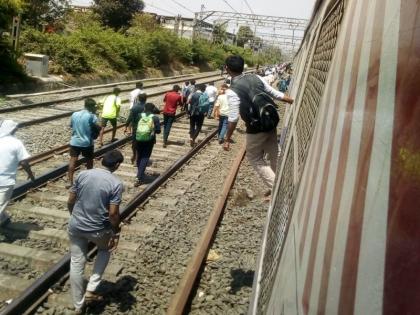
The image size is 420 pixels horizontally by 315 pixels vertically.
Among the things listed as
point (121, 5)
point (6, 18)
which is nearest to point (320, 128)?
point (6, 18)

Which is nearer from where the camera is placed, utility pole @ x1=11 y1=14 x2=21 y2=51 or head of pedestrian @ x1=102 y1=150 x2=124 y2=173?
head of pedestrian @ x1=102 y1=150 x2=124 y2=173

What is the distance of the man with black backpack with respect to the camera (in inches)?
181

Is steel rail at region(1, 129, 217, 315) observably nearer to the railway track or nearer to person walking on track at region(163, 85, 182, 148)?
person walking on track at region(163, 85, 182, 148)

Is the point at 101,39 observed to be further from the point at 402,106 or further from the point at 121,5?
the point at 402,106

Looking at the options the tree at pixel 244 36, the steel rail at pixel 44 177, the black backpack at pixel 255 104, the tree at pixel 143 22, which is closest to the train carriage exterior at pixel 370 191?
the black backpack at pixel 255 104

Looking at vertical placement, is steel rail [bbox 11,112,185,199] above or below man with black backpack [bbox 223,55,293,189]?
below

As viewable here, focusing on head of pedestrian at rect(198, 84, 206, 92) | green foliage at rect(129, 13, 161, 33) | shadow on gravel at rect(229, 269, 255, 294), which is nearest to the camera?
shadow on gravel at rect(229, 269, 255, 294)

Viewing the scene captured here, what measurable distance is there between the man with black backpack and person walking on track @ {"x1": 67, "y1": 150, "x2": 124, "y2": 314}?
4.94 feet

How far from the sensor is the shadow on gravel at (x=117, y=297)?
508 centimetres

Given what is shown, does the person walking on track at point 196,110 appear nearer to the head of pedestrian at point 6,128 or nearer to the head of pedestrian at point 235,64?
the head of pedestrian at point 6,128

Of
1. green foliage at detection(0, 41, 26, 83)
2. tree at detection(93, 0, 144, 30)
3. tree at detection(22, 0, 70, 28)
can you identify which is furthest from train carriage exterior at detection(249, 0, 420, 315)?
tree at detection(93, 0, 144, 30)

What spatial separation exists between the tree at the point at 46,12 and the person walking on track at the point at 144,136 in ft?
88.1

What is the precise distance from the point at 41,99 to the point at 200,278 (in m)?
16.2

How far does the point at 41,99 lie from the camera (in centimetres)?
1975
